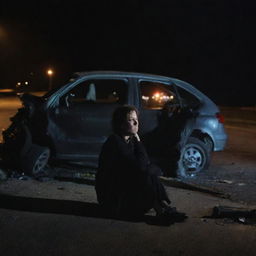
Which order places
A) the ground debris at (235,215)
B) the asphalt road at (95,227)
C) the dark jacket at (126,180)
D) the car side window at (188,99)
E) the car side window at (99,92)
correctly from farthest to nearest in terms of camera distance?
the car side window at (188,99) → the car side window at (99,92) → the ground debris at (235,215) → the dark jacket at (126,180) → the asphalt road at (95,227)

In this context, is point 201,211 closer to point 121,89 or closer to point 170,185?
point 170,185

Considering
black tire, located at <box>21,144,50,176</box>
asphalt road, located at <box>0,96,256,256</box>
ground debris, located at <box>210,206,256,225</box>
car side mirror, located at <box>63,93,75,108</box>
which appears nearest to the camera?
asphalt road, located at <box>0,96,256,256</box>

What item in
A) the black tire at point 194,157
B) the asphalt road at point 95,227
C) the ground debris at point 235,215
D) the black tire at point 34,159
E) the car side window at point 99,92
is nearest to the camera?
the asphalt road at point 95,227

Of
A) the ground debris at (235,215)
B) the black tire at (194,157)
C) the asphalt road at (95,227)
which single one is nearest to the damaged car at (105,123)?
the black tire at (194,157)

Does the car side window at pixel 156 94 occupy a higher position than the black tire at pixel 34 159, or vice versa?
the car side window at pixel 156 94

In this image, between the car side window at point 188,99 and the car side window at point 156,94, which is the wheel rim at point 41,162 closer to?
the car side window at point 156,94

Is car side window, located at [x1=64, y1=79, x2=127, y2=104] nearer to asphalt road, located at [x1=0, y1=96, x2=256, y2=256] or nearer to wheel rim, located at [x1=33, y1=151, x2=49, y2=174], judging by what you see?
wheel rim, located at [x1=33, y1=151, x2=49, y2=174]

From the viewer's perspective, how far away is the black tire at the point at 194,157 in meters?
8.98

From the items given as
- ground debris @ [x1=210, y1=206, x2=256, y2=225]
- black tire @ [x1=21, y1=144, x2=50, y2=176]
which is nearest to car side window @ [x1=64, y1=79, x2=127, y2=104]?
black tire @ [x1=21, y1=144, x2=50, y2=176]

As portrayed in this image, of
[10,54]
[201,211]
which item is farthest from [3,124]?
[10,54]

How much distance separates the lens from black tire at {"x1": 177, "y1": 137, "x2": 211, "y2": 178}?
8.98 metres

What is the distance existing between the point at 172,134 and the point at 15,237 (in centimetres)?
433

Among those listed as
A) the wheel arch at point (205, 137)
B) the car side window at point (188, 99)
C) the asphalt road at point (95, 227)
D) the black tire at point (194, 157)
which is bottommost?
the asphalt road at point (95, 227)

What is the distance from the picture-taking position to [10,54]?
85500 millimetres
